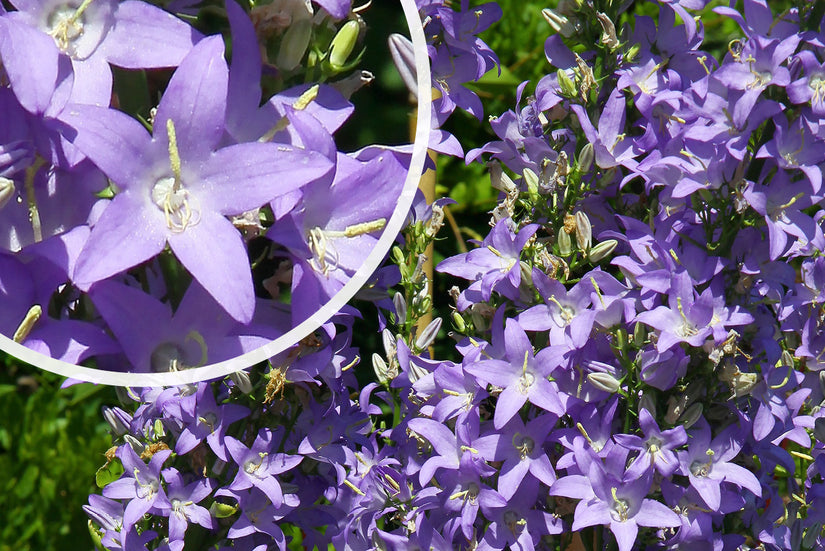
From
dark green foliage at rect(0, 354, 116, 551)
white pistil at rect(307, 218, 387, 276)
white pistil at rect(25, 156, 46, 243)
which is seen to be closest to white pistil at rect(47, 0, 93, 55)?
white pistil at rect(25, 156, 46, 243)

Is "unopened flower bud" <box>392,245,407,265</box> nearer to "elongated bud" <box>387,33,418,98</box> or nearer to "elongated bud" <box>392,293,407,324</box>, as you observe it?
"elongated bud" <box>392,293,407,324</box>

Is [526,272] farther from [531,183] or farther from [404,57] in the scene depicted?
[404,57]

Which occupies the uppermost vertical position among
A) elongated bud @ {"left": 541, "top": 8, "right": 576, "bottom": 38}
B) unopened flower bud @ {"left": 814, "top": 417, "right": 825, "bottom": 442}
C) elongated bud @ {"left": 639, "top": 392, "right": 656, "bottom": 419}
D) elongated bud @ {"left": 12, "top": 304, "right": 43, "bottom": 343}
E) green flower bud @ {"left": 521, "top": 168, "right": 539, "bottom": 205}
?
elongated bud @ {"left": 12, "top": 304, "right": 43, "bottom": 343}

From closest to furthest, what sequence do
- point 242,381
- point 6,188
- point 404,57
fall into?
point 6,188, point 404,57, point 242,381

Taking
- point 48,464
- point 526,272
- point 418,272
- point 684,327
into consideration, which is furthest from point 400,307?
point 48,464

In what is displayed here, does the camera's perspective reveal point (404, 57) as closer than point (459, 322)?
Yes

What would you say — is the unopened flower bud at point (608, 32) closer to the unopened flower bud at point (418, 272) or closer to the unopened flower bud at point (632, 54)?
the unopened flower bud at point (632, 54)

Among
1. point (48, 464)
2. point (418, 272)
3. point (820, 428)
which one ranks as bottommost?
point (48, 464)
